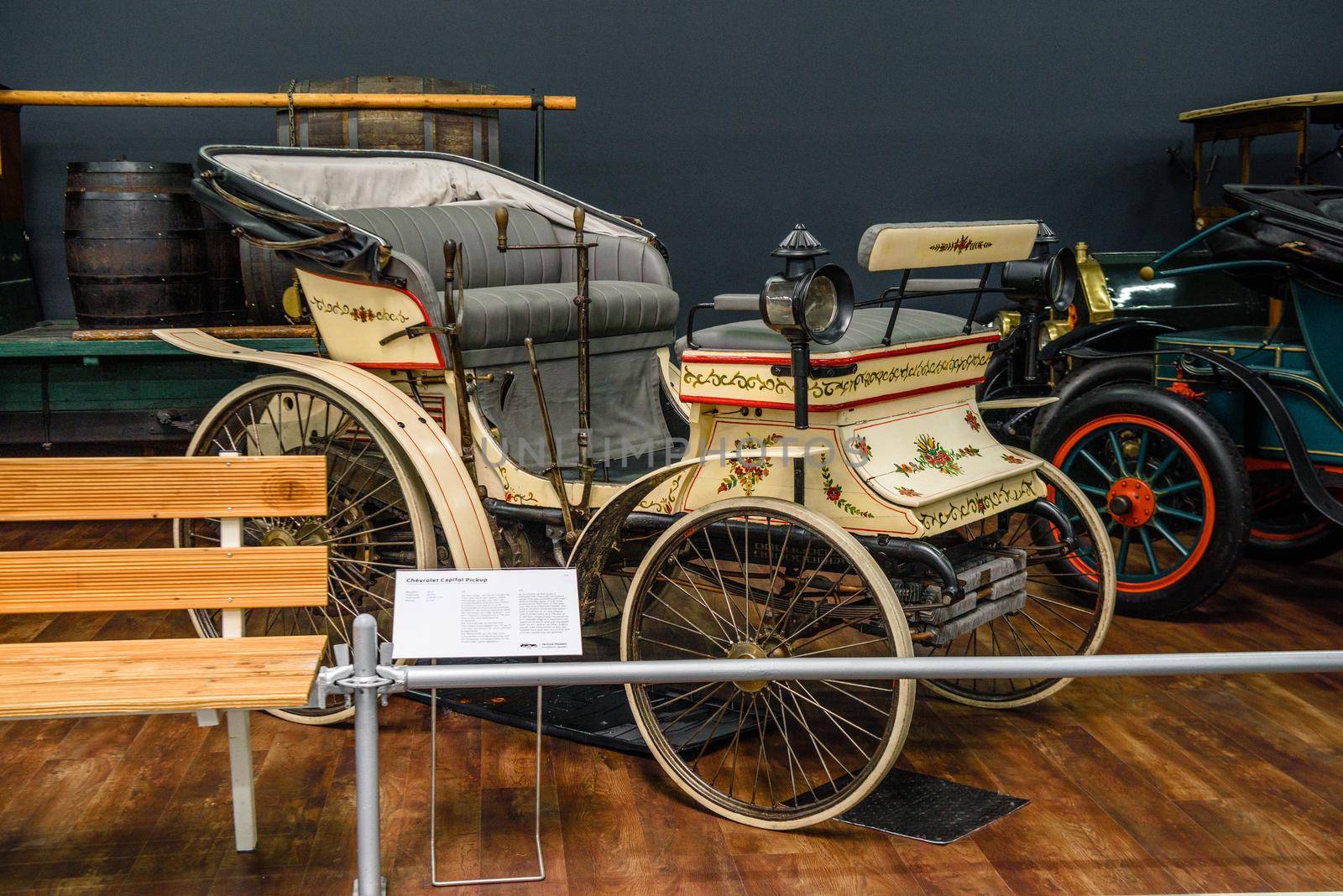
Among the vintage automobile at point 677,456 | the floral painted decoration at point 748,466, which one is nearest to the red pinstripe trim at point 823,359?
the vintage automobile at point 677,456

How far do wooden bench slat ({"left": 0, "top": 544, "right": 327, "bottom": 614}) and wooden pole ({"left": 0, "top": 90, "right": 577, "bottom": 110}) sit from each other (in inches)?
111

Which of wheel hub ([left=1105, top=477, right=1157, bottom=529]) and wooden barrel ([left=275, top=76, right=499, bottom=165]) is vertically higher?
wooden barrel ([left=275, top=76, right=499, bottom=165])

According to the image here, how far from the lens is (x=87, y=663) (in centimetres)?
225

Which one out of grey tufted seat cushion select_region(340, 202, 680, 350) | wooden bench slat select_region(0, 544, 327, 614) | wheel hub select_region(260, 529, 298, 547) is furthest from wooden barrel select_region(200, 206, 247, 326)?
wooden bench slat select_region(0, 544, 327, 614)

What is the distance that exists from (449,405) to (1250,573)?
2919mm

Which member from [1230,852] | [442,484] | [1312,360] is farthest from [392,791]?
[1312,360]

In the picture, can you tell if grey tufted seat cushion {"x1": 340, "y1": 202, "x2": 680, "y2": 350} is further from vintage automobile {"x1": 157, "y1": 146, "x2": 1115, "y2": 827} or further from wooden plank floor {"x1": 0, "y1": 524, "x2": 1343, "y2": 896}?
wooden plank floor {"x1": 0, "y1": 524, "x2": 1343, "y2": 896}

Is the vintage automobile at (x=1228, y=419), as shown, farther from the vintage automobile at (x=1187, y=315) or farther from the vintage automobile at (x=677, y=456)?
the vintage automobile at (x=677, y=456)

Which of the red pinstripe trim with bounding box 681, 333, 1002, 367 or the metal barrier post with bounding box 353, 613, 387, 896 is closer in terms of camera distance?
the metal barrier post with bounding box 353, 613, 387, 896

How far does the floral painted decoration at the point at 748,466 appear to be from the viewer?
282 centimetres

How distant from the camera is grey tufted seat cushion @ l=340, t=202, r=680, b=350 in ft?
11.3

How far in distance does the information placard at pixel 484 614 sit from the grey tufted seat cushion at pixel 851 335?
0.71 m

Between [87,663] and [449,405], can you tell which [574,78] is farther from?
[87,663]

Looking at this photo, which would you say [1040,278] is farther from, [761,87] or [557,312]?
[761,87]
